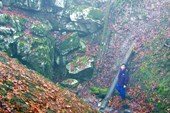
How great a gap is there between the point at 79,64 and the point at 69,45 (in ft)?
5.87

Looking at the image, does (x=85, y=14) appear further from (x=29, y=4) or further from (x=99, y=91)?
(x=99, y=91)

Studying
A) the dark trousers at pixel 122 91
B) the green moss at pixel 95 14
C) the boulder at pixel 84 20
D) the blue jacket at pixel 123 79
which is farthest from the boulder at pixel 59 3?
the dark trousers at pixel 122 91

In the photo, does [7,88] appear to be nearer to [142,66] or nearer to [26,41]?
[26,41]

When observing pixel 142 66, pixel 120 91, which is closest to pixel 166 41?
pixel 142 66

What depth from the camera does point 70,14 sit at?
1573 cm

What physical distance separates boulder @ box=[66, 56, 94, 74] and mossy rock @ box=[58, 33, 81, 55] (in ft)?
3.23

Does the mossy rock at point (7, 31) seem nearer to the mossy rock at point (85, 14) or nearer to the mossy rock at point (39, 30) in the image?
the mossy rock at point (39, 30)

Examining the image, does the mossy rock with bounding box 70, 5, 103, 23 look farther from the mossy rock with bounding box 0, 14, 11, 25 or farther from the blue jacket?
the blue jacket

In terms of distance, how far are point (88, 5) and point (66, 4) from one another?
1818mm

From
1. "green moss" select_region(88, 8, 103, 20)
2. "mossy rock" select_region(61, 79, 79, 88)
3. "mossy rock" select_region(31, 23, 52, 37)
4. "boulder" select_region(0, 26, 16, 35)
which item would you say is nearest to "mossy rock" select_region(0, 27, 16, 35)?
"boulder" select_region(0, 26, 16, 35)

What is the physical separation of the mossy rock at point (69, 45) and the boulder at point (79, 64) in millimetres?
984

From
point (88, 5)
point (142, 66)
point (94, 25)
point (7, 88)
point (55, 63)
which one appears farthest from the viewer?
point (88, 5)

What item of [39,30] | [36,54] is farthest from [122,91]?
[39,30]

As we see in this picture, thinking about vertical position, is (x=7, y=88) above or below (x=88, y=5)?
below
